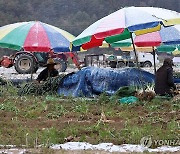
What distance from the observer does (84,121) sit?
21.6 feet

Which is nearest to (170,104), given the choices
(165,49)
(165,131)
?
(165,131)

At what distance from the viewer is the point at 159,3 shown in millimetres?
46031

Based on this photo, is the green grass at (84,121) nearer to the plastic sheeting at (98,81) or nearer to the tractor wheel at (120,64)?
the plastic sheeting at (98,81)

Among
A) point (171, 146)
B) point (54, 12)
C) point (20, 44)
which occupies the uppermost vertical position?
point (54, 12)

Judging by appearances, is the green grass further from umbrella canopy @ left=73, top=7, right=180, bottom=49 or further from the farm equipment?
the farm equipment

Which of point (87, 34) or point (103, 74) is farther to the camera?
point (103, 74)

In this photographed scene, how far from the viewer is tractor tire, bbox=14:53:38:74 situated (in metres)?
18.2

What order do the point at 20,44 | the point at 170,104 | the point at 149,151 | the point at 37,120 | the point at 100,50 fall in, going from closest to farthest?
the point at 149,151
the point at 37,120
the point at 170,104
the point at 20,44
the point at 100,50

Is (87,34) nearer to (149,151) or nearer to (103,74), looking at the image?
(103,74)

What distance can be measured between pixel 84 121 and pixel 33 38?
4789 millimetres

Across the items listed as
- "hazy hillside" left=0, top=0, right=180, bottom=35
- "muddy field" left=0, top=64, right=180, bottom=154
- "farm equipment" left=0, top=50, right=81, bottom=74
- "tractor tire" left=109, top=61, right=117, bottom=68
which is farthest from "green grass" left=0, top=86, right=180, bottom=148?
"hazy hillside" left=0, top=0, right=180, bottom=35

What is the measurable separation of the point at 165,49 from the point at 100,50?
28.9 meters

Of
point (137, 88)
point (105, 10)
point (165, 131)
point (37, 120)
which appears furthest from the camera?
point (105, 10)

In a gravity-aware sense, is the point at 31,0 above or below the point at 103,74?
above
